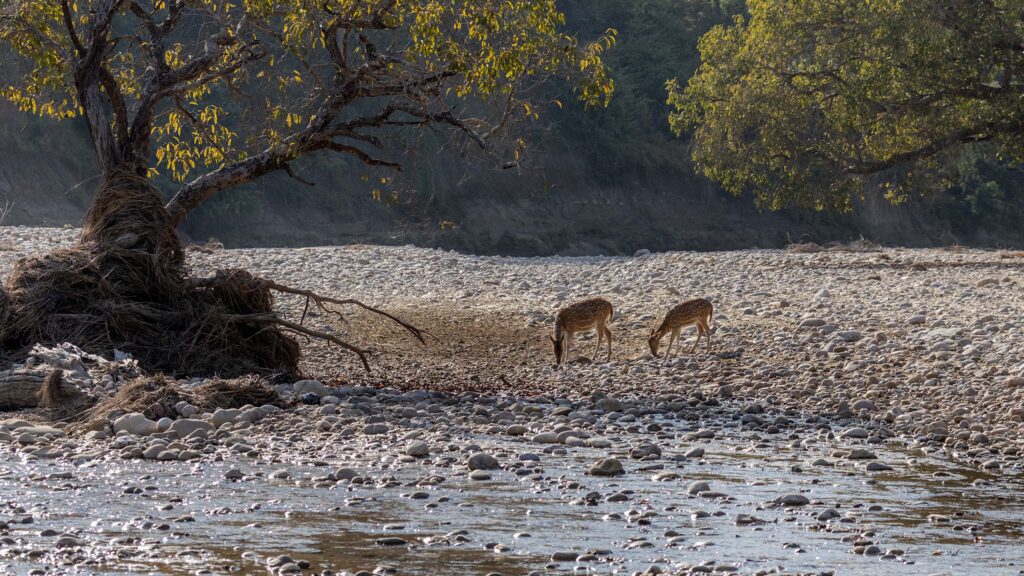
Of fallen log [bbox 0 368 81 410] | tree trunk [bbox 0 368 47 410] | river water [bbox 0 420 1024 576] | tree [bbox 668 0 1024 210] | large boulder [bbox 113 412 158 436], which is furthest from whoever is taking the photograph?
tree [bbox 668 0 1024 210]

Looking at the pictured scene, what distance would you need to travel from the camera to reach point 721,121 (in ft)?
90.1

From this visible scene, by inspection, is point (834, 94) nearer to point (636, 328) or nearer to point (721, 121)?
point (721, 121)

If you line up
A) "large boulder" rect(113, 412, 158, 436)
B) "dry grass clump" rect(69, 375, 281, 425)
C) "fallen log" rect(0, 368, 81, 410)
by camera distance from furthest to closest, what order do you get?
"fallen log" rect(0, 368, 81, 410) → "dry grass clump" rect(69, 375, 281, 425) → "large boulder" rect(113, 412, 158, 436)

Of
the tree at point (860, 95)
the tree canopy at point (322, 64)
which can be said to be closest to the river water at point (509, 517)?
the tree canopy at point (322, 64)

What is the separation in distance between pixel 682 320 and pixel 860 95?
1158cm

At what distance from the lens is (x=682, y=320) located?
14219mm

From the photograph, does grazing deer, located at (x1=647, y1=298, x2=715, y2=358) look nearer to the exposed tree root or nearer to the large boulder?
the exposed tree root

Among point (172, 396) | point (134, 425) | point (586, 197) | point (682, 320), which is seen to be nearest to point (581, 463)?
point (134, 425)

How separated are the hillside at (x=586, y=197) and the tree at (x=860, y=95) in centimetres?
1307

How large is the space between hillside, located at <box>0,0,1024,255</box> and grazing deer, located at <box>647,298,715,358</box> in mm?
25230

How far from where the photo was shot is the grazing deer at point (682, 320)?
14172 millimetres

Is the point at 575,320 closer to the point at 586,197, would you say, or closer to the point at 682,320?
the point at 682,320

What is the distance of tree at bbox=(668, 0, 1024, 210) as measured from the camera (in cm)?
2273

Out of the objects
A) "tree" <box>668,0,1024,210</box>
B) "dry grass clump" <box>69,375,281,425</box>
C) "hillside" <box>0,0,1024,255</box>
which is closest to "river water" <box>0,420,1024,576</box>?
"dry grass clump" <box>69,375,281,425</box>
